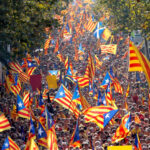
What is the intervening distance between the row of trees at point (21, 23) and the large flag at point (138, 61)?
771 cm

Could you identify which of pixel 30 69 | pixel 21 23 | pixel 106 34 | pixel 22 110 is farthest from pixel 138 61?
pixel 106 34

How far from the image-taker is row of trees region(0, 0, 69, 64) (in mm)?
22312

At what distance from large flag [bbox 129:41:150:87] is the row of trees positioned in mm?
7713

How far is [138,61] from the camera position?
15945 millimetres

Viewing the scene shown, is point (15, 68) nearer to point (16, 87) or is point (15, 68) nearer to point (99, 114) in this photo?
point (16, 87)

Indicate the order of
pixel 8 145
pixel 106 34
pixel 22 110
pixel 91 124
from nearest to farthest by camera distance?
pixel 8 145 → pixel 22 110 → pixel 91 124 → pixel 106 34

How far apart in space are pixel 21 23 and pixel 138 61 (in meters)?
9.11

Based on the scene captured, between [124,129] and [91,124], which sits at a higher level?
[124,129]

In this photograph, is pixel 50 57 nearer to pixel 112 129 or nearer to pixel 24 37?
pixel 24 37

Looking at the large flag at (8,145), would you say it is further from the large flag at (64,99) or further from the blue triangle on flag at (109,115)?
the large flag at (64,99)

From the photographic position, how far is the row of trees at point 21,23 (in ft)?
73.2

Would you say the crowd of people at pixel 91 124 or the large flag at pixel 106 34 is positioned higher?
the large flag at pixel 106 34

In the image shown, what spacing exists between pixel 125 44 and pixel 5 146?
32345mm

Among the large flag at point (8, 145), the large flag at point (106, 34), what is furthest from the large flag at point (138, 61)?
the large flag at point (106, 34)
